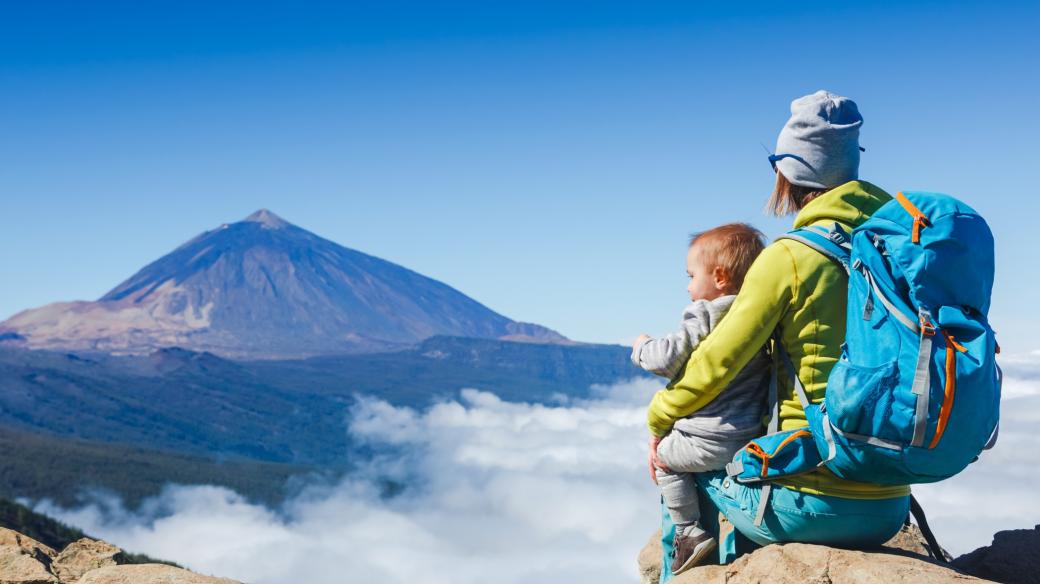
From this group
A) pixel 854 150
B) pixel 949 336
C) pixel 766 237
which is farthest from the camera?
pixel 766 237

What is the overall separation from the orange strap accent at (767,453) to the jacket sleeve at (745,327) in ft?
1.05

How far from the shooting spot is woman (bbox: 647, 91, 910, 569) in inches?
180

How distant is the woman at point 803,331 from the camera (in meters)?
4.56

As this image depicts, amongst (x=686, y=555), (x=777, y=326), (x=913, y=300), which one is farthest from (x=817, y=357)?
(x=686, y=555)

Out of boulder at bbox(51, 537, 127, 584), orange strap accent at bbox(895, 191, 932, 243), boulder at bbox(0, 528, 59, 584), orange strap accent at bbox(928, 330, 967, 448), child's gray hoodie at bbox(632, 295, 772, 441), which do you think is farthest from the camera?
boulder at bbox(51, 537, 127, 584)

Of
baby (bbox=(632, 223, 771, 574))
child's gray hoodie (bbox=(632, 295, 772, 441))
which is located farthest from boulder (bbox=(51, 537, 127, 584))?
child's gray hoodie (bbox=(632, 295, 772, 441))

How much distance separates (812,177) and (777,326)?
0.87 meters

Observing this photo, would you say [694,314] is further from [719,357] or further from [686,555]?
[686,555]

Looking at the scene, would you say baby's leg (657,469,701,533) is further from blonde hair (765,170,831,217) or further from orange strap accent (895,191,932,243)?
orange strap accent (895,191,932,243)

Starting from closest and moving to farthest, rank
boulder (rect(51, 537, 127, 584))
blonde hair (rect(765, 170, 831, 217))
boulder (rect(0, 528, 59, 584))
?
blonde hair (rect(765, 170, 831, 217)), boulder (rect(0, 528, 59, 584)), boulder (rect(51, 537, 127, 584))

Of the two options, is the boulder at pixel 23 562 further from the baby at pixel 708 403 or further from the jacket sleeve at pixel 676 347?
the jacket sleeve at pixel 676 347

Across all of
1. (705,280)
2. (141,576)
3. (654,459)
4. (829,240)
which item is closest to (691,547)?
(654,459)

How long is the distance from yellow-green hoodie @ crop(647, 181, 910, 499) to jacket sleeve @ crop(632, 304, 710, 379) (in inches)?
7.1

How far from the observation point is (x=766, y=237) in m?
5.42
